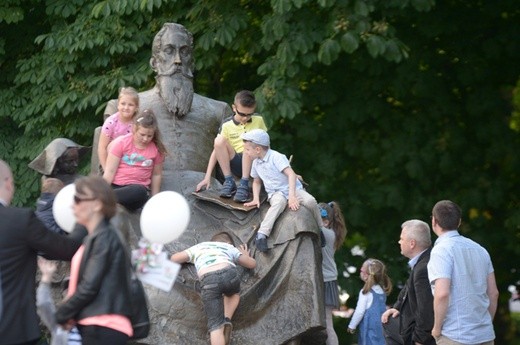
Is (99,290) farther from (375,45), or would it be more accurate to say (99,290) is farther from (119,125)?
(375,45)

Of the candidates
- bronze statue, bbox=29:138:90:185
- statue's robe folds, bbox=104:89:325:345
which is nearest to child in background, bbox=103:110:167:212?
statue's robe folds, bbox=104:89:325:345

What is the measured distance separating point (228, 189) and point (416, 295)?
8.73ft

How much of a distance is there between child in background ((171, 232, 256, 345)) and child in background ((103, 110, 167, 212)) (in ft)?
3.30

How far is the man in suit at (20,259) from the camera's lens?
29.2ft

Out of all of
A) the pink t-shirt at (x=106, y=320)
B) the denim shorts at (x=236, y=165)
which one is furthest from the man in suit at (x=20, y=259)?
the denim shorts at (x=236, y=165)

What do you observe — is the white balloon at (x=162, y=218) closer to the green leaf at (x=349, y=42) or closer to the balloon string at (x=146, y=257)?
the balloon string at (x=146, y=257)

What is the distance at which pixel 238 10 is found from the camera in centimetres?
1789

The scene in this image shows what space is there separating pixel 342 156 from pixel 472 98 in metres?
1.73

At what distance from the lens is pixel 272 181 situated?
43.4ft

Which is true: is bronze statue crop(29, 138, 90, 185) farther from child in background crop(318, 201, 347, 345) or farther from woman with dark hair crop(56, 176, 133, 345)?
woman with dark hair crop(56, 176, 133, 345)

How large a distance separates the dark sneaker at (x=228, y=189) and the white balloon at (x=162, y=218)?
4480mm

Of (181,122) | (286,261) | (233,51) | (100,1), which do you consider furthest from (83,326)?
(233,51)

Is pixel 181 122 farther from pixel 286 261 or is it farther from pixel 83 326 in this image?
pixel 83 326

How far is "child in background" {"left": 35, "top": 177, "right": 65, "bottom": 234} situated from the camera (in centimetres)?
1260
